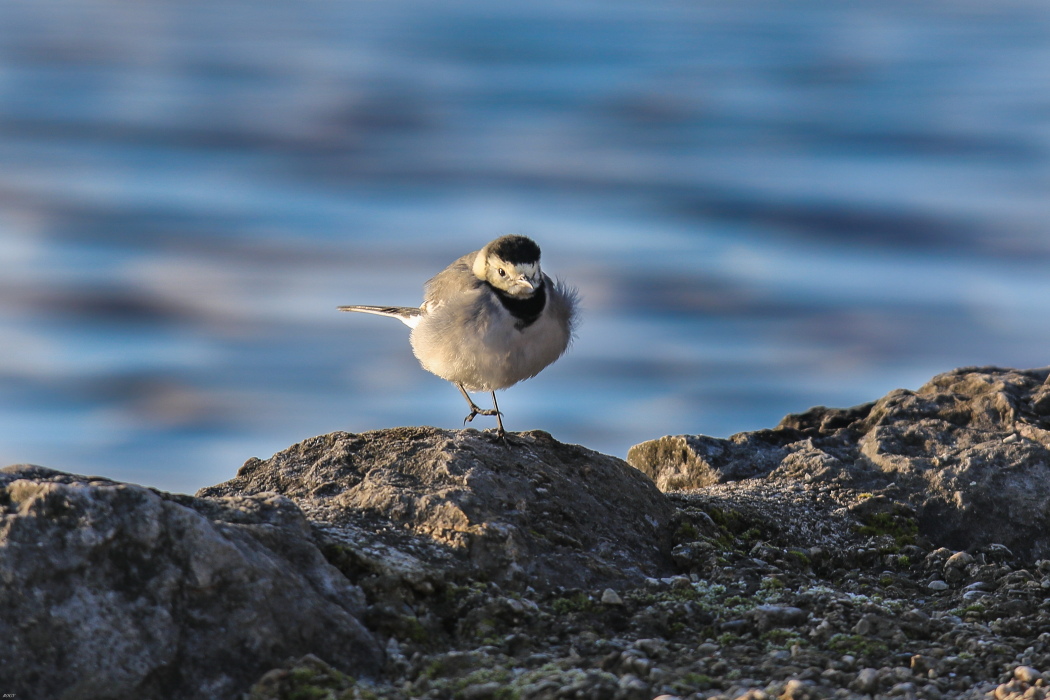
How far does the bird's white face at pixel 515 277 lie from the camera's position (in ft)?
18.2

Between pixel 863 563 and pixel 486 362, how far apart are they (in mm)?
2093

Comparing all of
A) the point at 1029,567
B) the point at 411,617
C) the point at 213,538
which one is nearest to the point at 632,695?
the point at 411,617

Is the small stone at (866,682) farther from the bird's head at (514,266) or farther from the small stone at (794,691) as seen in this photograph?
the bird's head at (514,266)

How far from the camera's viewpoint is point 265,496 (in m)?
3.81

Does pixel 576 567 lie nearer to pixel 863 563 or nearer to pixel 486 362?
pixel 863 563

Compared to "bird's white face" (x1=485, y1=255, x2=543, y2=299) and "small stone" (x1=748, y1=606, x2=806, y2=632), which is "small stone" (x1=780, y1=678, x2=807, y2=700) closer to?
"small stone" (x1=748, y1=606, x2=806, y2=632)

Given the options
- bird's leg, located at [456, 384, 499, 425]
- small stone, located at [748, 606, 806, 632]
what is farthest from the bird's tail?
small stone, located at [748, 606, 806, 632]

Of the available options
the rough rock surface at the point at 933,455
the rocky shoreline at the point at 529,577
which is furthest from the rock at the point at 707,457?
the rocky shoreline at the point at 529,577

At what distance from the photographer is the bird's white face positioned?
555 cm

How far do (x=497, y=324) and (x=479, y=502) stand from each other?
5.46 ft

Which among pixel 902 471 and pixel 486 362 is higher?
pixel 486 362

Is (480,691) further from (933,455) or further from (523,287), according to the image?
(933,455)

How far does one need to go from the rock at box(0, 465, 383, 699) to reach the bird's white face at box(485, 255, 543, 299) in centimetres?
250

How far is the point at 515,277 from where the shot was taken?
5.58m
